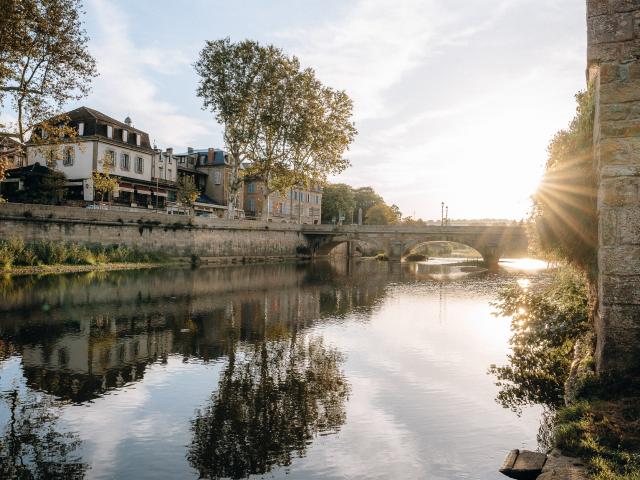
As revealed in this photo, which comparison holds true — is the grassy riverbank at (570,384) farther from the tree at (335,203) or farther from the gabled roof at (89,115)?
the tree at (335,203)

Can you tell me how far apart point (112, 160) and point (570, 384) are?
51.9 m

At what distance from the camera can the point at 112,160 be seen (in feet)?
172

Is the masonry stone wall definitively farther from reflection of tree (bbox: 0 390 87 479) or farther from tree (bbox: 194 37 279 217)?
reflection of tree (bbox: 0 390 87 479)

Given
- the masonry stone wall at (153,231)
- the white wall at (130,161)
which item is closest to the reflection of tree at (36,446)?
the masonry stone wall at (153,231)

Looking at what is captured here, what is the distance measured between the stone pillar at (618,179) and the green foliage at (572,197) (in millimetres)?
1146

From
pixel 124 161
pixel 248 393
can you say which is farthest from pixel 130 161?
pixel 248 393

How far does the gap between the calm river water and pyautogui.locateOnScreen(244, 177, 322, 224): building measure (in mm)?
56126

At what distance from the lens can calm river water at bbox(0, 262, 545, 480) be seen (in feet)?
22.8

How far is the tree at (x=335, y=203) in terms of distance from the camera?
106312 mm

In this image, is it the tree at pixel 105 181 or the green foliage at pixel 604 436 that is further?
the tree at pixel 105 181

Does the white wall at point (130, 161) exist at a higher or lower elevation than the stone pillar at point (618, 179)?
higher

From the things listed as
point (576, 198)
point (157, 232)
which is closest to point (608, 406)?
point (576, 198)

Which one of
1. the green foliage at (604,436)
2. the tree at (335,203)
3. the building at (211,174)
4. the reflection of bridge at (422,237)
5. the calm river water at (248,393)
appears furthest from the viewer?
the tree at (335,203)

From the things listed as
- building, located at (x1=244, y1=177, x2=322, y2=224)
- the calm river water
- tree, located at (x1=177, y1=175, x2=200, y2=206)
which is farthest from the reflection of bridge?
the calm river water
